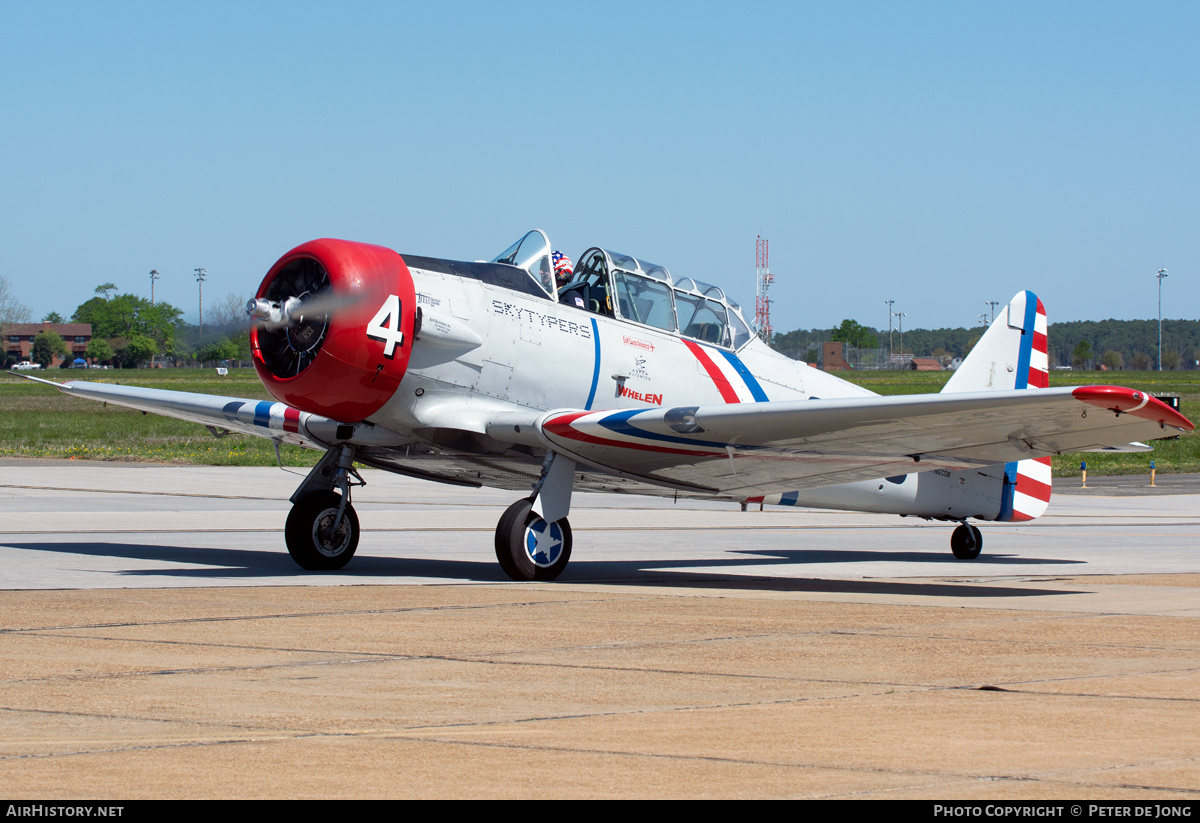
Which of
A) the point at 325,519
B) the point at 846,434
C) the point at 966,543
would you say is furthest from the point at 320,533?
the point at 966,543

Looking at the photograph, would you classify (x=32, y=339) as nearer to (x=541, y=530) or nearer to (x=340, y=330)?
(x=340, y=330)

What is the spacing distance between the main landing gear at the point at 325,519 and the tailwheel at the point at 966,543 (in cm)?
684

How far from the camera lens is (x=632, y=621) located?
8164mm

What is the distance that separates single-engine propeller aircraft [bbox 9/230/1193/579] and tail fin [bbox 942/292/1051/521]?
257 cm

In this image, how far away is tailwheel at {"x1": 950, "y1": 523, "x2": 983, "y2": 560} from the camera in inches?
569

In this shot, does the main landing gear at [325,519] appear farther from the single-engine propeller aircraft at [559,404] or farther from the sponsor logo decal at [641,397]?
the sponsor logo decal at [641,397]

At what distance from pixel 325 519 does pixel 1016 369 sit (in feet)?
27.6

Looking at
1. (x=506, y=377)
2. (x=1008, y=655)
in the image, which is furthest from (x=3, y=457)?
(x=1008, y=655)

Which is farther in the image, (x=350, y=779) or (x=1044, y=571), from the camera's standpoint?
(x=1044, y=571)

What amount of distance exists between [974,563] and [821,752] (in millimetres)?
10327

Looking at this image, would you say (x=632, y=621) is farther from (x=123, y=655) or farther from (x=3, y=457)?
(x=3, y=457)

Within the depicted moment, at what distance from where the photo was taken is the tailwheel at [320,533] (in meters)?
11.7

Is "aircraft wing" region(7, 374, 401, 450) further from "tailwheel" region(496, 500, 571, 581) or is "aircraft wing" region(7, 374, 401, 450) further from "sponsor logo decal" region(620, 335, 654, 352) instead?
"sponsor logo decal" region(620, 335, 654, 352)

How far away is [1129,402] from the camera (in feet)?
27.1
